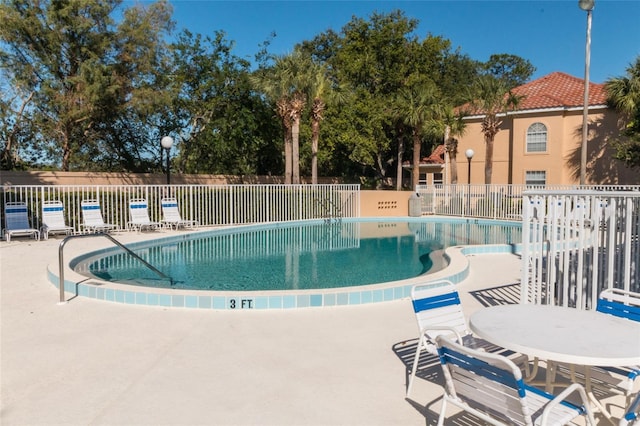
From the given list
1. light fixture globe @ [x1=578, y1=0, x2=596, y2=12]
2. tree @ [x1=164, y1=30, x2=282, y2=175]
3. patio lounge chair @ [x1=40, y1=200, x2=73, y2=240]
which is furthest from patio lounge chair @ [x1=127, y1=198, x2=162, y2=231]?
light fixture globe @ [x1=578, y1=0, x2=596, y2=12]

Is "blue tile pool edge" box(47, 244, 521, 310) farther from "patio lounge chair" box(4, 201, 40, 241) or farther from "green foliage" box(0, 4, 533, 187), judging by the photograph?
"green foliage" box(0, 4, 533, 187)

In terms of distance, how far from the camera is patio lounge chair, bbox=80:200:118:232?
13531mm

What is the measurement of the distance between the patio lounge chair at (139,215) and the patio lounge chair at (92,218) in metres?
0.76

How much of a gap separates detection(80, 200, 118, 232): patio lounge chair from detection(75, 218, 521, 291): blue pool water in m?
2.18

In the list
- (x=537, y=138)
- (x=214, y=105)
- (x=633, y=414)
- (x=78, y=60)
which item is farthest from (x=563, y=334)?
(x=537, y=138)

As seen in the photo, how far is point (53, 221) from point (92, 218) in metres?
1.01

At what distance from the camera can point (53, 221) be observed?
42.8 feet

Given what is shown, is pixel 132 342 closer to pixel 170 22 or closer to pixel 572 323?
pixel 572 323

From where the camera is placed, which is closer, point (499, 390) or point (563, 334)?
point (499, 390)

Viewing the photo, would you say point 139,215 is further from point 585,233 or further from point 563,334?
point 563,334

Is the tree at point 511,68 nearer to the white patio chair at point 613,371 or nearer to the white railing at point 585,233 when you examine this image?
the white railing at point 585,233

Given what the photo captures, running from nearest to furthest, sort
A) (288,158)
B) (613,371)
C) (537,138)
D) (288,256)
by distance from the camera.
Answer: (613,371) < (288,256) < (288,158) < (537,138)

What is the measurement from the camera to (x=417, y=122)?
1009 inches

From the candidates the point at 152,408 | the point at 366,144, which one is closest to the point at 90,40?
the point at 366,144
